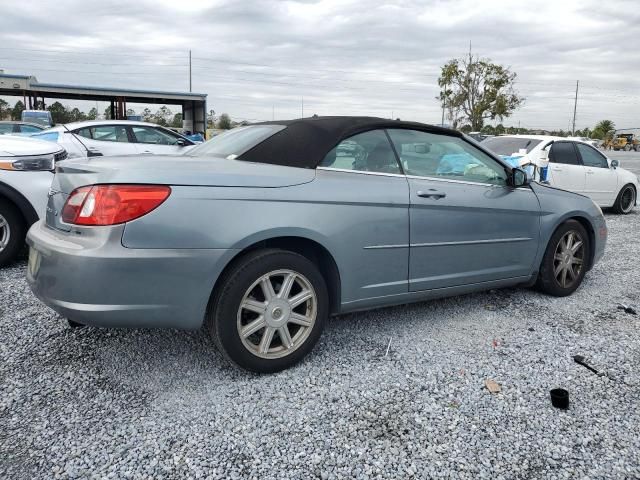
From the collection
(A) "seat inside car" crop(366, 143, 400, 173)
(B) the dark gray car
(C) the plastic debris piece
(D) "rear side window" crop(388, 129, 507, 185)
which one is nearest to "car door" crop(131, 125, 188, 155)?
(B) the dark gray car

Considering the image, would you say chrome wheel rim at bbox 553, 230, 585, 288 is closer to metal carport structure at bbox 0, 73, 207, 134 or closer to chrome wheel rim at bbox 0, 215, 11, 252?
chrome wheel rim at bbox 0, 215, 11, 252

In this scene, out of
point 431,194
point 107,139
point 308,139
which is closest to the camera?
point 308,139

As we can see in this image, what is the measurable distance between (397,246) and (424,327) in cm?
78

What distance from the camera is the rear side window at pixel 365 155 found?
332cm

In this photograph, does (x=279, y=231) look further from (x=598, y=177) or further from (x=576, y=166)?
(x=598, y=177)

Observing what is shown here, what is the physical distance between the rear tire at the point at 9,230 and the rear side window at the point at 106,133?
5.12m

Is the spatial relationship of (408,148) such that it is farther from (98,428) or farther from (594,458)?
(98,428)

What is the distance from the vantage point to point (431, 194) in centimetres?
358

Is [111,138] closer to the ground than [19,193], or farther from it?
farther from it

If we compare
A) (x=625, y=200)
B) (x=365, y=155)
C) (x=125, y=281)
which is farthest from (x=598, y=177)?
(x=125, y=281)

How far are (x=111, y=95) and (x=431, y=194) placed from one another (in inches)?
1369

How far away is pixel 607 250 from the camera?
6828 mm

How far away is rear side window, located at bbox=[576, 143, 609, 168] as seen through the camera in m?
9.84

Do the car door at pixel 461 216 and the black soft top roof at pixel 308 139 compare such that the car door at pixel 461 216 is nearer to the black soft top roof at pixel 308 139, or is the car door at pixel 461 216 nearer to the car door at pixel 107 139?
the black soft top roof at pixel 308 139
